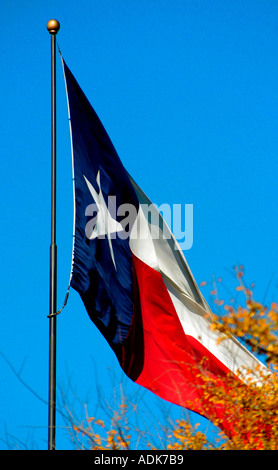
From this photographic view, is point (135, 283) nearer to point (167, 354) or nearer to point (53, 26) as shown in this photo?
point (167, 354)

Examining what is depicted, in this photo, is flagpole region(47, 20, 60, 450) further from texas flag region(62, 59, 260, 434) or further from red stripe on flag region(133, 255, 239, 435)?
red stripe on flag region(133, 255, 239, 435)

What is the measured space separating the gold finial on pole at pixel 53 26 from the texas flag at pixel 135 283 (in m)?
0.55

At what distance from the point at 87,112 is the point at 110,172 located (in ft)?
3.26

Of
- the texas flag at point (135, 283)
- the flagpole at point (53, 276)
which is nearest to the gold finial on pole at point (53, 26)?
the flagpole at point (53, 276)

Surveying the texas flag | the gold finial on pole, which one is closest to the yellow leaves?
the texas flag

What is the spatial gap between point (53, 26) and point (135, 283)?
13.2 feet

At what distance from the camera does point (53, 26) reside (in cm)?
1386

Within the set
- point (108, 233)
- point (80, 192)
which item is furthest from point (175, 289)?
point (80, 192)

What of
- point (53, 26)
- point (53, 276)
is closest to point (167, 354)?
point (53, 276)

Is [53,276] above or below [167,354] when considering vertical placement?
above

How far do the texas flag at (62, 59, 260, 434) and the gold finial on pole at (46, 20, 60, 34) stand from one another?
549 millimetres

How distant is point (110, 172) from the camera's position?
14359mm

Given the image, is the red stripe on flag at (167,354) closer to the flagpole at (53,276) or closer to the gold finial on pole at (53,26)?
the flagpole at (53,276)

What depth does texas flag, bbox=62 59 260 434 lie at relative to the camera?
12891mm
